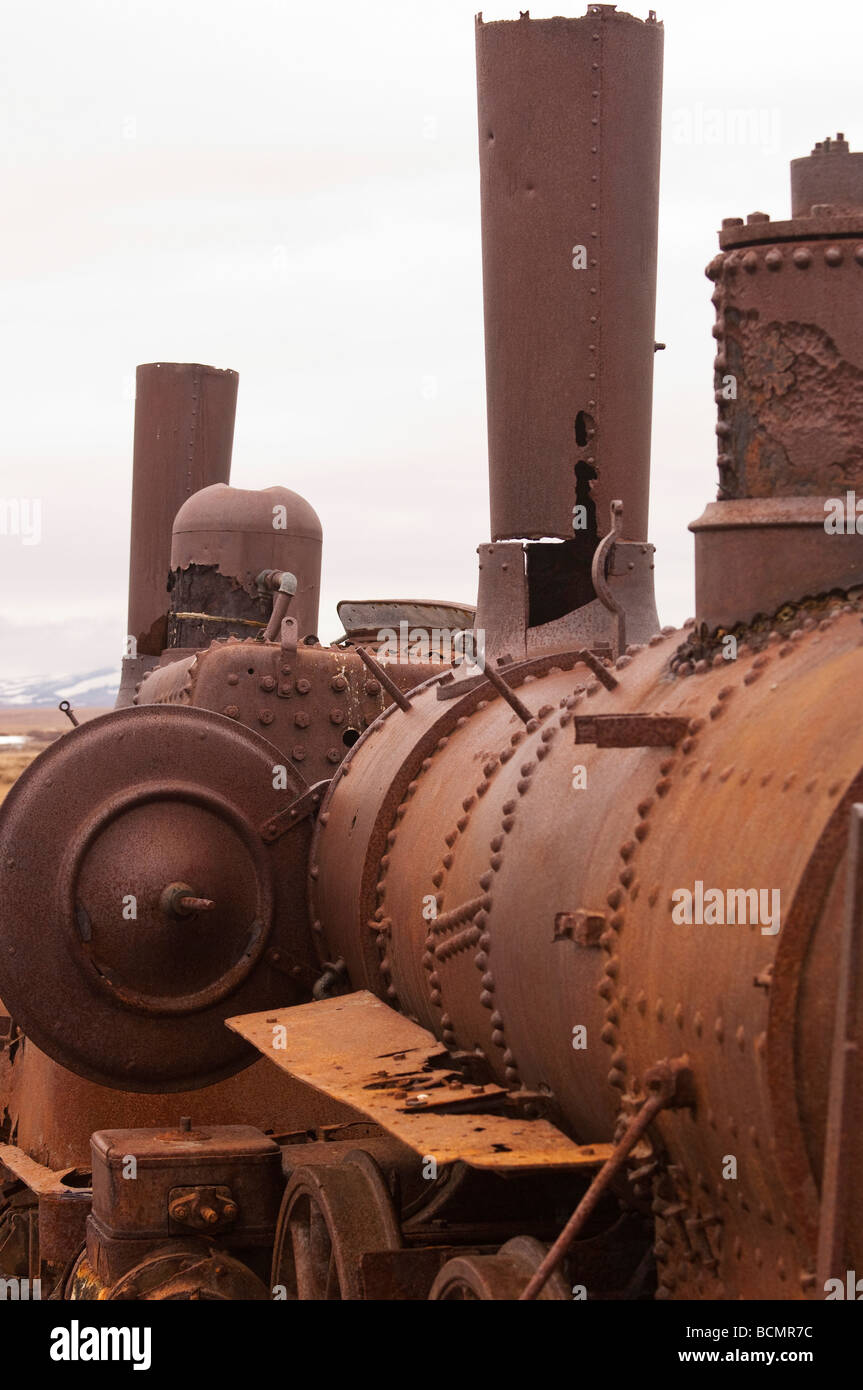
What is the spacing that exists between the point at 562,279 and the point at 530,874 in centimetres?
335

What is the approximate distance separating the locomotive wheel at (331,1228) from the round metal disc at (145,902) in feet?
3.96

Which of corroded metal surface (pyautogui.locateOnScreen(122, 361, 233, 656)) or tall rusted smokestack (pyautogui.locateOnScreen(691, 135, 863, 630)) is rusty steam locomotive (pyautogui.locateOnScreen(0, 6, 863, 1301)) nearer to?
tall rusted smokestack (pyautogui.locateOnScreen(691, 135, 863, 630))

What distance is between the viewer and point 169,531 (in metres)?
13.5

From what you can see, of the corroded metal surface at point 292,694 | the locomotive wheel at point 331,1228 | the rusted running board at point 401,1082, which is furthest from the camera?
the corroded metal surface at point 292,694

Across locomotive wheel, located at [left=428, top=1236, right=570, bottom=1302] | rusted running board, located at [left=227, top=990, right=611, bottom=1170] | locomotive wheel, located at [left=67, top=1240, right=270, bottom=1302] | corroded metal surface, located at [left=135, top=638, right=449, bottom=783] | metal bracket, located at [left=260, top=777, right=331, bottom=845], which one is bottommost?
locomotive wheel, located at [left=67, top=1240, right=270, bottom=1302]

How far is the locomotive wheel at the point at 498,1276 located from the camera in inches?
172

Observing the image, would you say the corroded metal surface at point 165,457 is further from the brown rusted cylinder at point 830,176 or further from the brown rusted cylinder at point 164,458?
the brown rusted cylinder at point 830,176

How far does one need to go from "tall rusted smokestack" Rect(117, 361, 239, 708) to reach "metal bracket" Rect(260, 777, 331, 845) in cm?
582

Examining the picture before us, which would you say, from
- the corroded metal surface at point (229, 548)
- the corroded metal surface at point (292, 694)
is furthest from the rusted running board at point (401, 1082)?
the corroded metal surface at point (229, 548)

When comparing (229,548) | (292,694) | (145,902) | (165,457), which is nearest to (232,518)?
(229,548)

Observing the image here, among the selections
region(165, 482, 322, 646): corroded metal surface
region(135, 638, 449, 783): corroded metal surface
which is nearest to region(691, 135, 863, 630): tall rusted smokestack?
region(135, 638, 449, 783): corroded metal surface

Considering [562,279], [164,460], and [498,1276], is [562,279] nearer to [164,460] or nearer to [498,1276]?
[498,1276]

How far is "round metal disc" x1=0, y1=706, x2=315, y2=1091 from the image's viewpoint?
23.1 ft

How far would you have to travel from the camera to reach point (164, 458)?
13.4 m
